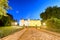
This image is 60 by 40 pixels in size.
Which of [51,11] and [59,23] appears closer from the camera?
[59,23]

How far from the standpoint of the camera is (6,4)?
23391mm

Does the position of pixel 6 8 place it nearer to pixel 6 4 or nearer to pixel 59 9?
pixel 6 4

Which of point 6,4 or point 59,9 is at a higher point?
point 59,9

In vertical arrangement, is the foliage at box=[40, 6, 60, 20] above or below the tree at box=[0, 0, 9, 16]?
above

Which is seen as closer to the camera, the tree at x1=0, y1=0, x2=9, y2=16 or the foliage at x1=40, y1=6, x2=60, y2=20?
the tree at x1=0, y1=0, x2=9, y2=16

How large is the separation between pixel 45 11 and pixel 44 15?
1887 millimetres

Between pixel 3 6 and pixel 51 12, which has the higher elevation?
pixel 51 12

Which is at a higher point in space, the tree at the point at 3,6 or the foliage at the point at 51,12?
the foliage at the point at 51,12

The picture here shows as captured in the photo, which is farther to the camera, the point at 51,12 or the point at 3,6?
the point at 51,12

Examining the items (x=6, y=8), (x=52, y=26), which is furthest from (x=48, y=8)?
(x=6, y=8)

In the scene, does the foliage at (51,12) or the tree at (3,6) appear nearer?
the tree at (3,6)

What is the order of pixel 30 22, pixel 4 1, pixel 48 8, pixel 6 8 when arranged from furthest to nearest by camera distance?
pixel 30 22 → pixel 48 8 → pixel 6 8 → pixel 4 1

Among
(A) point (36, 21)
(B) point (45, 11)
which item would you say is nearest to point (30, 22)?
(A) point (36, 21)

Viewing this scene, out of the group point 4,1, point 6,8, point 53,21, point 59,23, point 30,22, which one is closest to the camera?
point 4,1
